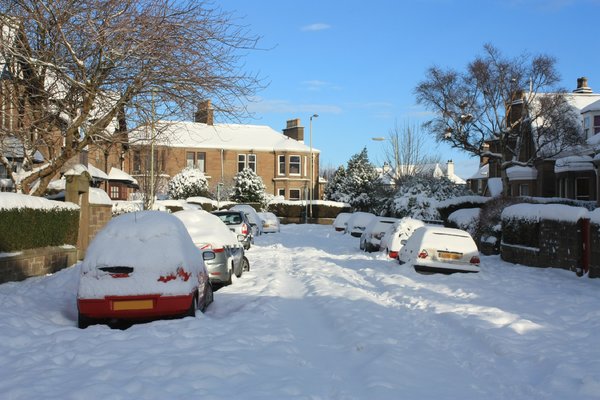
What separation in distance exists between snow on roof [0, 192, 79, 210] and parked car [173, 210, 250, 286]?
319cm

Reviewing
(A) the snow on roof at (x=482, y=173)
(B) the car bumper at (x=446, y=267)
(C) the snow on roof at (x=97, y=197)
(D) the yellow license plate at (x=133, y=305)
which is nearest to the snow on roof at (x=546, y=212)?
(B) the car bumper at (x=446, y=267)

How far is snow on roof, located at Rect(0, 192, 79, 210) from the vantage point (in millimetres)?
12641

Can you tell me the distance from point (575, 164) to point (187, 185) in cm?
3267

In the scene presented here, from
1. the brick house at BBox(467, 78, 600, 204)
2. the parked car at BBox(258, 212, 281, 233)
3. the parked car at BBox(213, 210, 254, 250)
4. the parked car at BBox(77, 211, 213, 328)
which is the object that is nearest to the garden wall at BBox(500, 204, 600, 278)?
the parked car at BBox(213, 210, 254, 250)

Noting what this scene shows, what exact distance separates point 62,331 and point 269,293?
4.91m

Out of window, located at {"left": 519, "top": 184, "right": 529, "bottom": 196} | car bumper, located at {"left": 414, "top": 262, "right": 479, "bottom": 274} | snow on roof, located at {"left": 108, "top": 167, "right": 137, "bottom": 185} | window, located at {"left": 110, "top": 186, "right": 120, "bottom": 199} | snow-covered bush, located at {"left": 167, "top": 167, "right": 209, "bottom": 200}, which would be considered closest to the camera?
car bumper, located at {"left": 414, "top": 262, "right": 479, "bottom": 274}

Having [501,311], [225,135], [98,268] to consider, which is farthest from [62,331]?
[225,135]

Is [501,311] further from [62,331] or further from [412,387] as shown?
[62,331]

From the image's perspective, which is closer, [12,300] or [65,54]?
[12,300]

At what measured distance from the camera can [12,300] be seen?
412 inches

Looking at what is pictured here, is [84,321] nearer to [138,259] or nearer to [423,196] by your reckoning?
[138,259]

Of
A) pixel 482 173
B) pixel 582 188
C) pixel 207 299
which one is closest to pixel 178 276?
pixel 207 299

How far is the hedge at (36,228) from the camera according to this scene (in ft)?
41.9

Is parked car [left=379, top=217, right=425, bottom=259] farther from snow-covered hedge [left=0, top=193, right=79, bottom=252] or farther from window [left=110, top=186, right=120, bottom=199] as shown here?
window [left=110, top=186, right=120, bottom=199]
